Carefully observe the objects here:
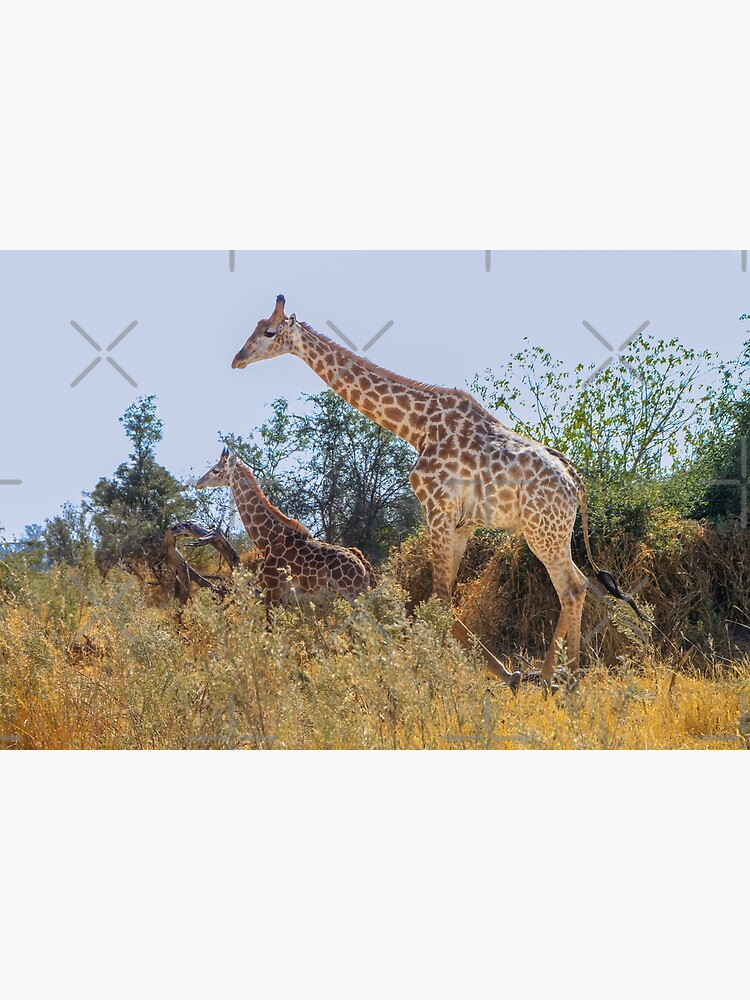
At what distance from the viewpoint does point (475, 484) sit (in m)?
6.40

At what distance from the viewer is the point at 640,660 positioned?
20.7 feet

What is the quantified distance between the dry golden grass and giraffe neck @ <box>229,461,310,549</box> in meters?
1.06

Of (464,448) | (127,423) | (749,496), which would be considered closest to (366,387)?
(464,448)

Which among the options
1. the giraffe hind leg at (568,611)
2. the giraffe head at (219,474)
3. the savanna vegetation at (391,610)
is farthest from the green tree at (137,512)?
the giraffe hind leg at (568,611)

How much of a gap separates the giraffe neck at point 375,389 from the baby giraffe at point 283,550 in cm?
93

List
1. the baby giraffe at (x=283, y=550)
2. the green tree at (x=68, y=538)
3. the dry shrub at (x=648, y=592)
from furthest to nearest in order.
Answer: the green tree at (x=68, y=538) → the baby giraffe at (x=283, y=550) → the dry shrub at (x=648, y=592)

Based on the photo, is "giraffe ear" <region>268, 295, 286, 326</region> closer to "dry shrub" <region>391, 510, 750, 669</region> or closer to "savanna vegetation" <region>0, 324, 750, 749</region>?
"savanna vegetation" <region>0, 324, 750, 749</region>

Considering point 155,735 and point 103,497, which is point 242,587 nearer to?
point 155,735

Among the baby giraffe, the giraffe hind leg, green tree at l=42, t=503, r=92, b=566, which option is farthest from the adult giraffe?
green tree at l=42, t=503, r=92, b=566

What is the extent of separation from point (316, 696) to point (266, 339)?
2.37m

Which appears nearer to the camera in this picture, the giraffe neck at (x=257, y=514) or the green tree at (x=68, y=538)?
the giraffe neck at (x=257, y=514)

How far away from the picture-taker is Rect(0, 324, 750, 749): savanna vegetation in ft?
16.3

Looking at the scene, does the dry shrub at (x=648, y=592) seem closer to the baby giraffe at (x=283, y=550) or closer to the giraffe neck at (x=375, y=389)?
the baby giraffe at (x=283, y=550)

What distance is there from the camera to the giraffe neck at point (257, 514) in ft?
23.1
